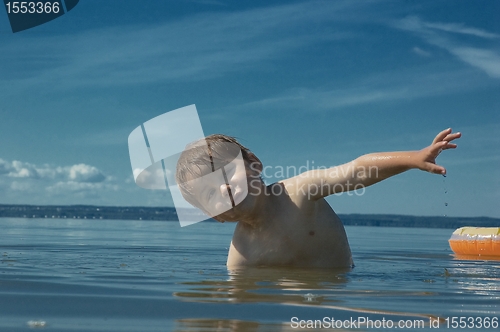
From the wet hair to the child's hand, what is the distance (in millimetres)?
1347

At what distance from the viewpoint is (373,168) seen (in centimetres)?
407

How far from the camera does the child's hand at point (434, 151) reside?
3.75 meters

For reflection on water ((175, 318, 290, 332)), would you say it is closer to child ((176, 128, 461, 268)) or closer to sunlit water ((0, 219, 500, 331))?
sunlit water ((0, 219, 500, 331))

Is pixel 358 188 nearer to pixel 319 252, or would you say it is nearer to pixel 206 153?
pixel 319 252

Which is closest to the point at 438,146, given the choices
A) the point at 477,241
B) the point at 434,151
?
the point at 434,151

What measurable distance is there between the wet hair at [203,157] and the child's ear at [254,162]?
0.04 ft

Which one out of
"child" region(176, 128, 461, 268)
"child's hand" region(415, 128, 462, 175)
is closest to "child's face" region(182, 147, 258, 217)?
"child" region(176, 128, 461, 268)

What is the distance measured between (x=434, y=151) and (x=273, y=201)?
4.52 feet

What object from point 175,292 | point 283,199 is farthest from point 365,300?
point 283,199

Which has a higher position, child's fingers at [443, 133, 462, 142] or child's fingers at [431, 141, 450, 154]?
child's fingers at [443, 133, 462, 142]

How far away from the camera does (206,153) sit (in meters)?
4.33

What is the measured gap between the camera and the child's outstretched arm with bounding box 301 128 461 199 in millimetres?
3777

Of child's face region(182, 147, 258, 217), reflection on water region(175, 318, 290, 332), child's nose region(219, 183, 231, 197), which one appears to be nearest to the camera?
reflection on water region(175, 318, 290, 332)

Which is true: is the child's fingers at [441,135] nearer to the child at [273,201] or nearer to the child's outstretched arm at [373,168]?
the child's outstretched arm at [373,168]
